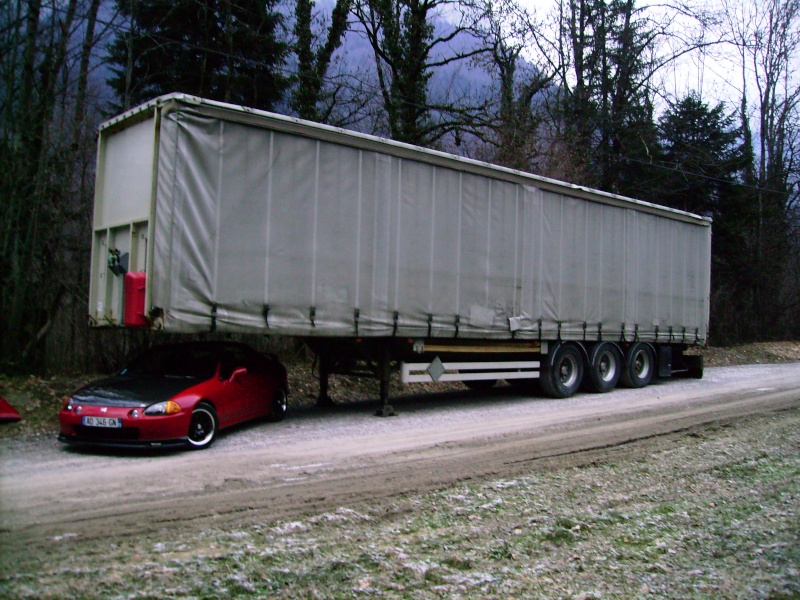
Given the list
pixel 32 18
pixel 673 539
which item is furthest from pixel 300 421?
pixel 32 18

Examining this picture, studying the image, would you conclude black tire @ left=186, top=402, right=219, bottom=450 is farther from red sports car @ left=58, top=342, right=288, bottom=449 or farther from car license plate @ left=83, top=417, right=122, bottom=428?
car license plate @ left=83, top=417, right=122, bottom=428

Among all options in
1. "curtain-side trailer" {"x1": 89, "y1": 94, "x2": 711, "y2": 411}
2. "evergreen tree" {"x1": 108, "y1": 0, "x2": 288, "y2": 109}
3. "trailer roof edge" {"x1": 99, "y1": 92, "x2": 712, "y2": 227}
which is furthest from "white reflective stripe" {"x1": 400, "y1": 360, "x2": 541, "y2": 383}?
"evergreen tree" {"x1": 108, "y1": 0, "x2": 288, "y2": 109}

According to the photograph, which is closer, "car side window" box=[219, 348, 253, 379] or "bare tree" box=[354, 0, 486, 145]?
"car side window" box=[219, 348, 253, 379]

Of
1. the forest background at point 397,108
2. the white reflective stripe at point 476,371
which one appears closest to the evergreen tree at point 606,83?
the forest background at point 397,108

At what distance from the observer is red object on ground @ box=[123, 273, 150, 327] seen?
9.12 metres

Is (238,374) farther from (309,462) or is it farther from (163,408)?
(309,462)

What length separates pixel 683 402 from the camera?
14.0 metres

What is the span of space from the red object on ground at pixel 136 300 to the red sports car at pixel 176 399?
76cm

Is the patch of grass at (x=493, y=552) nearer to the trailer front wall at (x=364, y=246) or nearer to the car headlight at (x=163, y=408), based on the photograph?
the car headlight at (x=163, y=408)

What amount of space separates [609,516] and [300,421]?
6.14 m

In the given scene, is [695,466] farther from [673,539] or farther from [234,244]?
[234,244]

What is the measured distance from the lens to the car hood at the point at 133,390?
333 inches

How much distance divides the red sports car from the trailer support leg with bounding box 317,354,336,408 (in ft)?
5.84

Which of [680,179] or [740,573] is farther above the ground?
[680,179]
